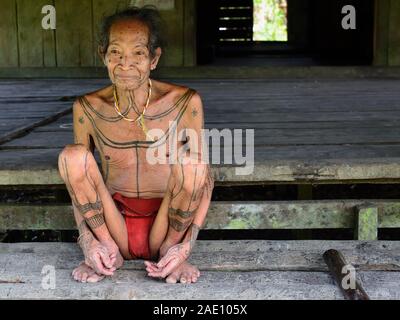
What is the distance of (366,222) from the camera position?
2953mm

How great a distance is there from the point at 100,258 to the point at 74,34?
5105 mm

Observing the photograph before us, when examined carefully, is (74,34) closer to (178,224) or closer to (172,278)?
(178,224)

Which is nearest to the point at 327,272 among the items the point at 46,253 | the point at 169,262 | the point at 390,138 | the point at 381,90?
the point at 169,262

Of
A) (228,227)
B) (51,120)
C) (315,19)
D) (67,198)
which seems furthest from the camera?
(315,19)

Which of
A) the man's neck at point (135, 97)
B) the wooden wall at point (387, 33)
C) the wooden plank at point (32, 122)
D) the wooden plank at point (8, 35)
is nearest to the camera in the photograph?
the man's neck at point (135, 97)

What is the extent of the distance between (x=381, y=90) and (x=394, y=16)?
1.42 metres

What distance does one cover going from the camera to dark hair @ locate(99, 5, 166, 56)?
2476 mm

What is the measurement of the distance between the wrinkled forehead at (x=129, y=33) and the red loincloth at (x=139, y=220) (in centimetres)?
59

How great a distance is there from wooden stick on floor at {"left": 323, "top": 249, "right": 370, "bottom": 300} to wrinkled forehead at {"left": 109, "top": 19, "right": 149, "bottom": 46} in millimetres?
1015

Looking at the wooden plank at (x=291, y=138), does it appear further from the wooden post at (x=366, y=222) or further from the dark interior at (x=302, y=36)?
the dark interior at (x=302, y=36)

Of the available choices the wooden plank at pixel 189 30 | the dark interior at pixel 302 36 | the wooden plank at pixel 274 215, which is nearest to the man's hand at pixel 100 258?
the wooden plank at pixel 274 215

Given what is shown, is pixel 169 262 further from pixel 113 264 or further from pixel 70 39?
pixel 70 39

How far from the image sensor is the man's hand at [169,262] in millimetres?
2336

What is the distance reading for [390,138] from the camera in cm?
366
